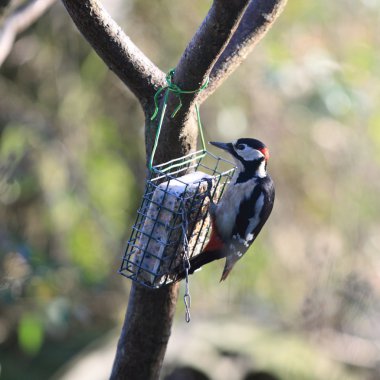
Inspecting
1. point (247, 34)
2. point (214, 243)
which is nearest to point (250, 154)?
point (214, 243)

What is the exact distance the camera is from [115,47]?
2.44 m

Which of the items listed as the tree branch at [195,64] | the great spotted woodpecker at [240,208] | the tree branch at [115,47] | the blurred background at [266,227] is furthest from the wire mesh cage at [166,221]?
the blurred background at [266,227]

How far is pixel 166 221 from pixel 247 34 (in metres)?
0.82

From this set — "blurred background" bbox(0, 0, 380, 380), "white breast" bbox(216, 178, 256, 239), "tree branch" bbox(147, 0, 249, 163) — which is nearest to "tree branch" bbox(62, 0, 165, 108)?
"tree branch" bbox(147, 0, 249, 163)

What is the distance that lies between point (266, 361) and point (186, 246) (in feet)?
8.89

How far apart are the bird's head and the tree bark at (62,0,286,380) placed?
0.48m

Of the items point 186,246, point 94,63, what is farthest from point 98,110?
point 186,246

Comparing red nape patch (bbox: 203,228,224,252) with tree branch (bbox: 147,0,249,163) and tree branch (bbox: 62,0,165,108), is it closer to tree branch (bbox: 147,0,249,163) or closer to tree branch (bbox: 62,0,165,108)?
tree branch (bbox: 147,0,249,163)

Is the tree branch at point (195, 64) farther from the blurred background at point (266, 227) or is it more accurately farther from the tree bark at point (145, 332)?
the blurred background at point (266, 227)

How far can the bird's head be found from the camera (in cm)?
318

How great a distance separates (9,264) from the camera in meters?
4.43

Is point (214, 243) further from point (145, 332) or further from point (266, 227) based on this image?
point (266, 227)

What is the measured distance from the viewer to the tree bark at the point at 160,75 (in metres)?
2.28

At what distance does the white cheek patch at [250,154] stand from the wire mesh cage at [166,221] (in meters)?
0.39
